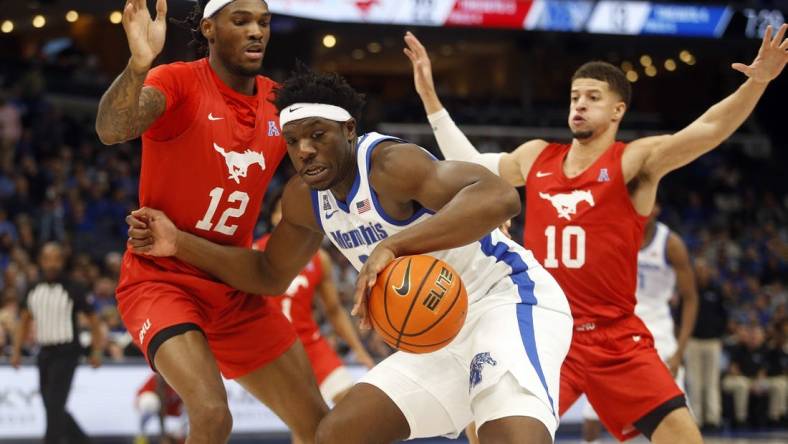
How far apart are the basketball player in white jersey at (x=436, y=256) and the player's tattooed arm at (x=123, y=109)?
1.86ft

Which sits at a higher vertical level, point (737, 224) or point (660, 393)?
point (660, 393)

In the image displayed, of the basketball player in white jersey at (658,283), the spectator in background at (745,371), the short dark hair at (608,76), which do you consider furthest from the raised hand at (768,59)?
the spectator in background at (745,371)

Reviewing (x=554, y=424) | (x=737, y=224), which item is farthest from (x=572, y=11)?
(x=554, y=424)

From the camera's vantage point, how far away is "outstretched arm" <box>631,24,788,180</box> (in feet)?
16.6

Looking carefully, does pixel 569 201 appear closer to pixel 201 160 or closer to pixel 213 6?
pixel 201 160

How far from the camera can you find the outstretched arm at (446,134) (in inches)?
221

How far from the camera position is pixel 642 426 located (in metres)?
5.26

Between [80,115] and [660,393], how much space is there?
Result: 54.7 ft

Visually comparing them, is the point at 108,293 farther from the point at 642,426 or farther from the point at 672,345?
the point at 642,426

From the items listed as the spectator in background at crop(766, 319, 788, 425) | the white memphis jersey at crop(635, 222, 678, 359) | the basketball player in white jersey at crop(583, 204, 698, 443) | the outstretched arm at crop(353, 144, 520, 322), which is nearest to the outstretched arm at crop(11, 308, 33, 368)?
the basketball player in white jersey at crop(583, 204, 698, 443)

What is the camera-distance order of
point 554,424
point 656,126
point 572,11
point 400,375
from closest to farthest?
point 554,424
point 400,375
point 572,11
point 656,126

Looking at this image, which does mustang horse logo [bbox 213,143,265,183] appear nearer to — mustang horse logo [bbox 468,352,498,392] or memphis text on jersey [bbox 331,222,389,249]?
memphis text on jersey [bbox 331,222,389,249]

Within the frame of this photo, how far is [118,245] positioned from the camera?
15.5 metres

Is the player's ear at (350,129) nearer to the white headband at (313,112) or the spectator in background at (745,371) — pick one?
the white headband at (313,112)
